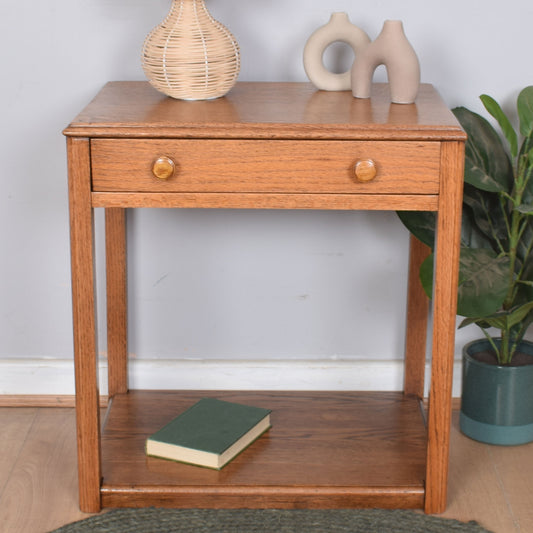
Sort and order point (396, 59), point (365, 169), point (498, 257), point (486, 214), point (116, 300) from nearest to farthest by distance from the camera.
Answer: point (365, 169), point (396, 59), point (498, 257), point (486, 214), point (116, 300)

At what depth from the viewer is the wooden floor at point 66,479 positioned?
1.69 m

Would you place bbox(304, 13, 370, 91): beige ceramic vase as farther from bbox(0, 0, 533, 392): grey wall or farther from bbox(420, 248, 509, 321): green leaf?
bbox(420, 248, 509, 321): green leaf

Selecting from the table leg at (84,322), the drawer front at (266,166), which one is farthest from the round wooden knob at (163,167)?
the table leg at (84,322)

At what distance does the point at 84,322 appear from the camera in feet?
5.21

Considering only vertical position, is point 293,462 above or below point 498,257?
below

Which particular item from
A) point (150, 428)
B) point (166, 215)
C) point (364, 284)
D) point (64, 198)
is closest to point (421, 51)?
point (364, 284)

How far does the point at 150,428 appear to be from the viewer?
75.6 inches

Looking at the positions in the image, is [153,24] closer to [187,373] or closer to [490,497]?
[187,373]

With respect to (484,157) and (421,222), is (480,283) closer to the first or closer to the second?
(421,222)

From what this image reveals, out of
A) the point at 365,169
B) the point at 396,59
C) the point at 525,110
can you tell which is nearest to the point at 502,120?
the point at 525,110

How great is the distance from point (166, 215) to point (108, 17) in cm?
44

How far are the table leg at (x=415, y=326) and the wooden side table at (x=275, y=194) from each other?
201 millimetres

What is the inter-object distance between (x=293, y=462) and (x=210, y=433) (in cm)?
18

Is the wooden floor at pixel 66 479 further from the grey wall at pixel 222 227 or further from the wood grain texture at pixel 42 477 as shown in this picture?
the grey wall at pixel 222 227
